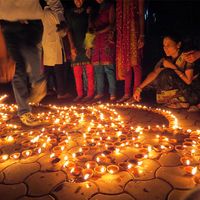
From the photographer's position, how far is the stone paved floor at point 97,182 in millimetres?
2215

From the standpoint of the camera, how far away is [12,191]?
235cm

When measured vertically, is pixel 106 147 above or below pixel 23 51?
below

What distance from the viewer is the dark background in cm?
620

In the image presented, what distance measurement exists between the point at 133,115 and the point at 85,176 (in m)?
2.16

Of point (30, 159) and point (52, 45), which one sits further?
point (52, 45)

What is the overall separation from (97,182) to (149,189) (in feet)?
1.57

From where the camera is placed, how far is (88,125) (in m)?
3.96

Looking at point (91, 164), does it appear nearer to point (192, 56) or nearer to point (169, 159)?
point (169, 159)

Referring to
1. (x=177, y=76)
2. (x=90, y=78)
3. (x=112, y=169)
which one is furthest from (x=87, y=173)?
(x=90, y=78)

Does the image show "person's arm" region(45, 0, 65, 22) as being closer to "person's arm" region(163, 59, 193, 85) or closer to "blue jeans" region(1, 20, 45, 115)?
"blue jeans" region(1, 20, 45, 115)

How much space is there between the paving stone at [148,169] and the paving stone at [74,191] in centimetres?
46

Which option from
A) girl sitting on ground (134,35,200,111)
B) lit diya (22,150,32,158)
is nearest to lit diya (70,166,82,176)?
lit diya (22,150,32,158)

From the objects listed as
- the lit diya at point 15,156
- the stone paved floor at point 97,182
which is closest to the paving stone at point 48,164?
the stone paved floor at point 97,182

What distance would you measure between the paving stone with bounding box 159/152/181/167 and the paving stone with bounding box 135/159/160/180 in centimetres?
8
